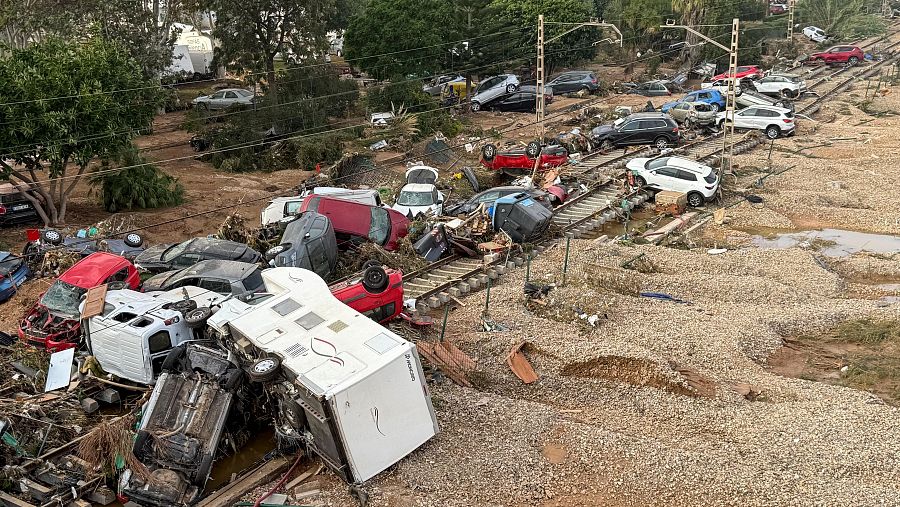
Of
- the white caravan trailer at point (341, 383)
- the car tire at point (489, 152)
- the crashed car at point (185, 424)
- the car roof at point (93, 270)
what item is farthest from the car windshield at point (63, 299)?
the car tire at point (489, 152)

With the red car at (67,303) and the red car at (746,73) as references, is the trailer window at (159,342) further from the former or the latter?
the red car at (746,73)

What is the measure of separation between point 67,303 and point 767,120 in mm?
30383

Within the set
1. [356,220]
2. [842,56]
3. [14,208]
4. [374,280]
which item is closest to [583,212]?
[356,220]

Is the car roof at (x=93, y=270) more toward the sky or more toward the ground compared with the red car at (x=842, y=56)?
more toward the sky

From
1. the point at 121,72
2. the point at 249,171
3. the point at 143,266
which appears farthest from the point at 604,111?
the point at 143,266

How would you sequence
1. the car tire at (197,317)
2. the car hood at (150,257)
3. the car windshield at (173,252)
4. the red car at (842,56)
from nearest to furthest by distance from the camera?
the car tire at (197,317) → the car windshield at (173,252) → the car hood at (150,257) → the red car at (842,56)

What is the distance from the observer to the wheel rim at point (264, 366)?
35.5ft

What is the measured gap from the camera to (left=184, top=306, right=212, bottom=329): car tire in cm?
1335

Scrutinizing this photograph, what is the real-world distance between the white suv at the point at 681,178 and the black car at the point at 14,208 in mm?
20516

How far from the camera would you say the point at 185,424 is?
37.0 ft

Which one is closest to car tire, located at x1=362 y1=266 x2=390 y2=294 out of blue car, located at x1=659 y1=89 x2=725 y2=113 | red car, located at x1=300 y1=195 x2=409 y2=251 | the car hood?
red car, located at x1=300 y1=195 x2=409 y2=251

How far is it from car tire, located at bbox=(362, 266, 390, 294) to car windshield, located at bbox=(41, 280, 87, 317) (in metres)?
5.89

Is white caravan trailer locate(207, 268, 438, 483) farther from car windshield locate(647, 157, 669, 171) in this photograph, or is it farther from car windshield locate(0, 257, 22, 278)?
car windshield locate(647, 157, 669, 171)

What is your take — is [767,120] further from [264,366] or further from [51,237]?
[264,366]
